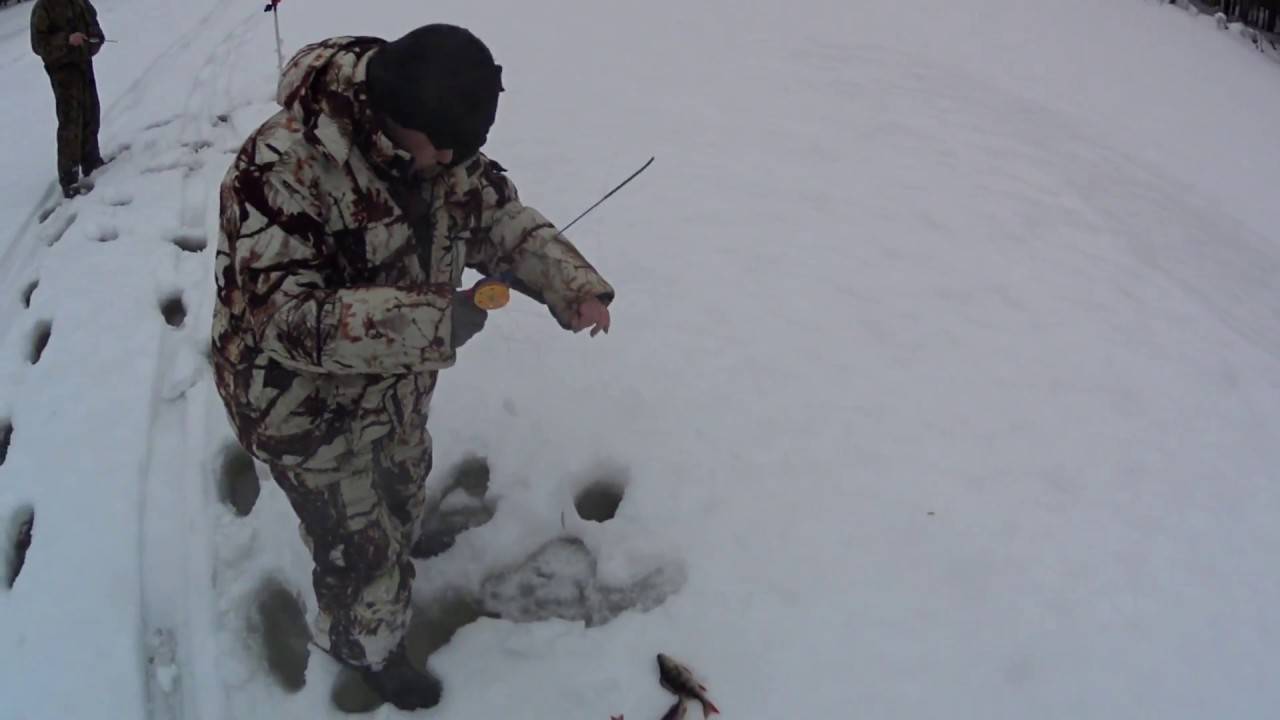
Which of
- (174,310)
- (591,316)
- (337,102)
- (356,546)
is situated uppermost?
(337,102)

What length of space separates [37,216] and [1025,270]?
6.16 metres

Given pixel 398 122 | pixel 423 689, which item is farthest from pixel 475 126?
pixel 423 689

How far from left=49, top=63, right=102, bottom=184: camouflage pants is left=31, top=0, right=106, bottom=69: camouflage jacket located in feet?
0.23

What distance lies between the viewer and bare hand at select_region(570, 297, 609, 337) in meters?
2.33

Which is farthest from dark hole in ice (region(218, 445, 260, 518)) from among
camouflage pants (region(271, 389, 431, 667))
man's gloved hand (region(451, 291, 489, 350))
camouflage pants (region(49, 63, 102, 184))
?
camouflage pants (region(49, 63, 102, 184))

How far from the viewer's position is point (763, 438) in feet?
11.7

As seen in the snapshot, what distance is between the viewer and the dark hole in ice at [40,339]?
4.25 meters

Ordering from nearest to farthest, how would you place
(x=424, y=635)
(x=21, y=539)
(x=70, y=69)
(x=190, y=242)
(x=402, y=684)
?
(x=402, y=684) < (x=424, y=635) < (x=21, y=539) < (x=190, y=242) < (x=70, y=69)

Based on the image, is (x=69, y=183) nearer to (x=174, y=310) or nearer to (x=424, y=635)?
(x=174, y=310)

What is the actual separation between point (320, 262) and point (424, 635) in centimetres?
150

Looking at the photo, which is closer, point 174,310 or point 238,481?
point 238,481

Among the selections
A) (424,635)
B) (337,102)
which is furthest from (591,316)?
(424,635)

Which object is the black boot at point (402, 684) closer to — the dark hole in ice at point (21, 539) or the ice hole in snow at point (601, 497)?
the ice hole in snow at point (601, 497)

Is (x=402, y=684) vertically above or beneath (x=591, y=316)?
beneath
